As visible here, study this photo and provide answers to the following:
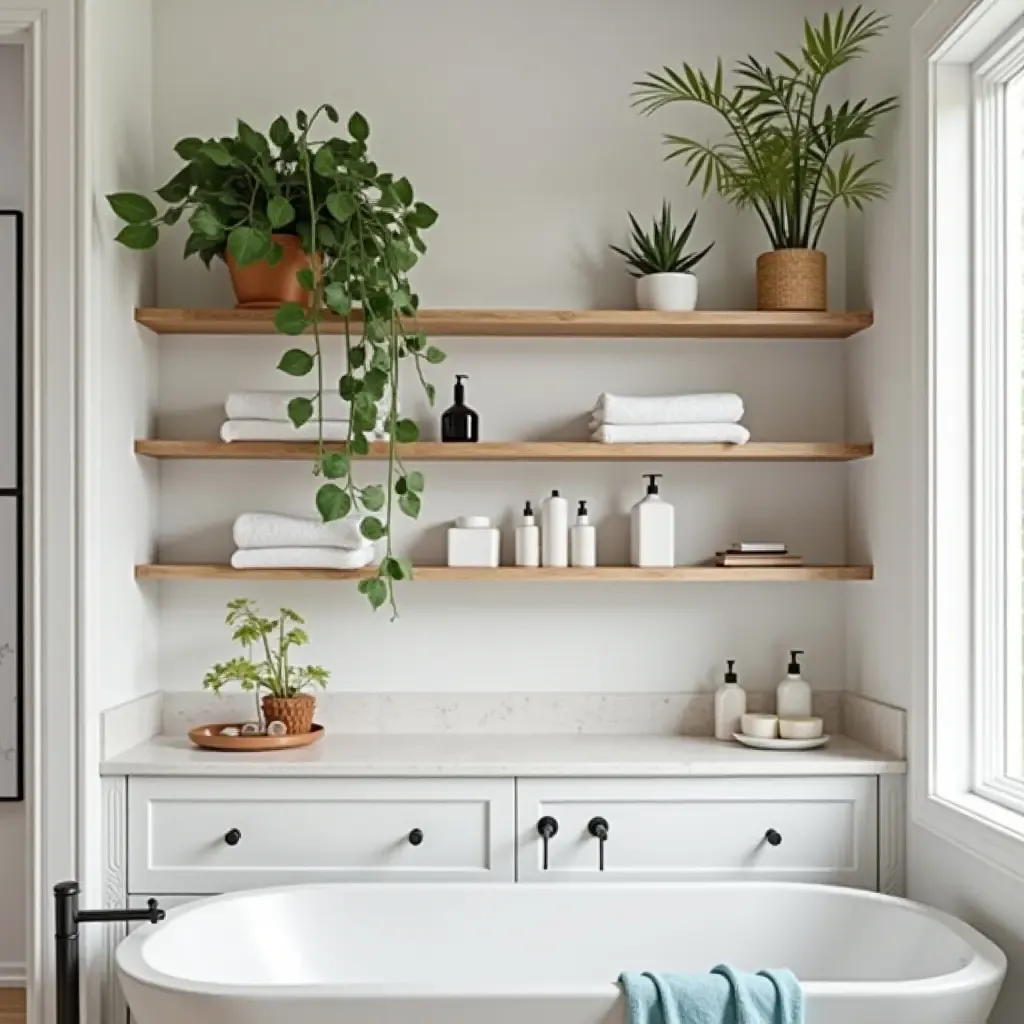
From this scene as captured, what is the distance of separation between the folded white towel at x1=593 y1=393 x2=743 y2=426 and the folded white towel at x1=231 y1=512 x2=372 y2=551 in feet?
2.14

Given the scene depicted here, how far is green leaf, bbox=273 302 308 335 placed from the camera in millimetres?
2902

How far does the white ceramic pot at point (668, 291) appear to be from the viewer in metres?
3.20

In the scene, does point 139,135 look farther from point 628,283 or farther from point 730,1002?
point 730,1002

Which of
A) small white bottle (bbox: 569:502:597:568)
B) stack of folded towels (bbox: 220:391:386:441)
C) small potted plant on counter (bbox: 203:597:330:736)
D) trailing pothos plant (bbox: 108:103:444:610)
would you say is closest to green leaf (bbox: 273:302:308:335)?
trailing pothos plant (bbox: 108:103:444:610)

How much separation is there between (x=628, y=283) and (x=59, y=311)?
1394mm

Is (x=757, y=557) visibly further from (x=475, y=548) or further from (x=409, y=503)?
(x=409, y=503)

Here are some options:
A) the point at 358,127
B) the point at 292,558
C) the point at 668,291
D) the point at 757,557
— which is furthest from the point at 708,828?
the point at 358,127

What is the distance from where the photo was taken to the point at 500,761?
2.90 m

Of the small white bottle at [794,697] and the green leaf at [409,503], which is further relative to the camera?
the small white bottle at [794,697]

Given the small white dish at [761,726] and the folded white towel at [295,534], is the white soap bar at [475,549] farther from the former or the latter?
the small white dish at [761,726]

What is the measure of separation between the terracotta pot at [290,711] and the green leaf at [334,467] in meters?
0.58

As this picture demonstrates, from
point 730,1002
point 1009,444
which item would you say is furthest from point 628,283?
point 730,1002

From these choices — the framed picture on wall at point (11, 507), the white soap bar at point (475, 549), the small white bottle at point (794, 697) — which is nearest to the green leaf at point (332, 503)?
the white soap bar at point (475, 549)

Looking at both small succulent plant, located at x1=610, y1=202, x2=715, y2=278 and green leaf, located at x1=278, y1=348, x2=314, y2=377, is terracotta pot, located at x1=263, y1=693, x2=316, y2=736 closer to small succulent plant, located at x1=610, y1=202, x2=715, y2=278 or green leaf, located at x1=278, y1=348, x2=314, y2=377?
green leaf, located at x1=278, y1=348, x2=314, y2=377
